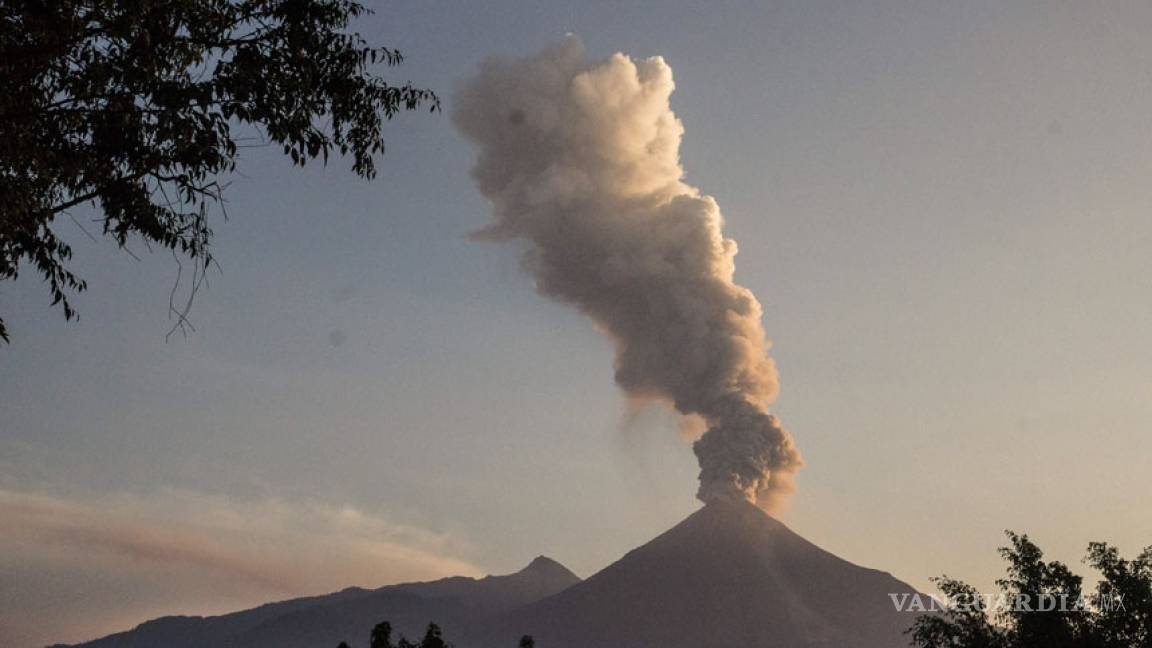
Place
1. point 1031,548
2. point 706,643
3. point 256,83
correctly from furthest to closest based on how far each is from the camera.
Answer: point 706,643 → point 1031,548 → point 256,83

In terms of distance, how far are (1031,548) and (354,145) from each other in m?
18.8

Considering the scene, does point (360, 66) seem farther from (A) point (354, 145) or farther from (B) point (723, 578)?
(B) point (723, 578)

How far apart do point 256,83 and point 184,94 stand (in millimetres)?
873

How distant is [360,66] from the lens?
13.6 metres

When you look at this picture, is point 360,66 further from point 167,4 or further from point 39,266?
point 39,266

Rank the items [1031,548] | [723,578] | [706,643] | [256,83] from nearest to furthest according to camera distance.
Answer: [256,83] → [1031,548] → [706,643] → [723,578]

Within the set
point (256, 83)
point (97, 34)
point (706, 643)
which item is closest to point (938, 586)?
point (256, 83)

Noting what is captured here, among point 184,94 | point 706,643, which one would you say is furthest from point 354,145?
point 706,643

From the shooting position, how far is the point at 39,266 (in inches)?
497

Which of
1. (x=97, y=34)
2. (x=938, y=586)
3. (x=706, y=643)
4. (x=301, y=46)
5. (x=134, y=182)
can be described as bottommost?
(x=938, y=586)

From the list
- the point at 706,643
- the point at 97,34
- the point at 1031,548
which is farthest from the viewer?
the point at 706,643

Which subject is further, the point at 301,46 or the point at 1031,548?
the point at 1031,548

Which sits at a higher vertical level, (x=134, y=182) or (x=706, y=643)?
(x=706, y=643)

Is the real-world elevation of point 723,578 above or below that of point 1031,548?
above
